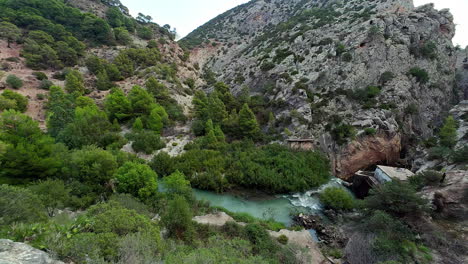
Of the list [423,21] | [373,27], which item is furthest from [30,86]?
[423,21]

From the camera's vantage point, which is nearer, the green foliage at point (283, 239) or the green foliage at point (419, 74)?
the green foliage at point (283, 239)

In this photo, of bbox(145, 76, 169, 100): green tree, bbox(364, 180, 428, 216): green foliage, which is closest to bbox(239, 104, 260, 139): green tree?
bbox(145, 76, 169, 100): green tree

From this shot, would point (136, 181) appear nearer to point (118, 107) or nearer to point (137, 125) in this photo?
point (137, 125)

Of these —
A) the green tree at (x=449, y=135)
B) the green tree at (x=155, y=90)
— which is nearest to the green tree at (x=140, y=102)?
the green tree at (x=155, y=90)

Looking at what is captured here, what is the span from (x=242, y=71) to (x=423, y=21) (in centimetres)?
3909

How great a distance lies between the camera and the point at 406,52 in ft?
120

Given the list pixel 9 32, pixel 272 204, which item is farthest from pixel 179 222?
pixel 9 32

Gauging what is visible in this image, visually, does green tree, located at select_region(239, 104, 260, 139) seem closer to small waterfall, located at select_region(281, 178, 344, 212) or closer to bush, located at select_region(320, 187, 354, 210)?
small waterfall, located at select_region(281, 178, 344, 212)

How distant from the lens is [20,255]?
5242 mm

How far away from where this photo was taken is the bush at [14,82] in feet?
98.8

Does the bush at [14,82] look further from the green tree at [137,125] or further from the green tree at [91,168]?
the green tree at [91,168]

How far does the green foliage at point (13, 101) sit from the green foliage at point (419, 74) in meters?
63.5

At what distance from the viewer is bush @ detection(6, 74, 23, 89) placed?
3012cm

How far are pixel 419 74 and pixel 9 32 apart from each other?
251ft
